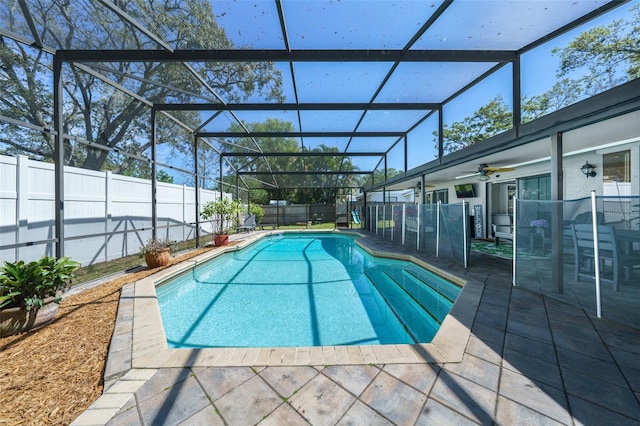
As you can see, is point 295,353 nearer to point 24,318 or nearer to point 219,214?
point 24,318

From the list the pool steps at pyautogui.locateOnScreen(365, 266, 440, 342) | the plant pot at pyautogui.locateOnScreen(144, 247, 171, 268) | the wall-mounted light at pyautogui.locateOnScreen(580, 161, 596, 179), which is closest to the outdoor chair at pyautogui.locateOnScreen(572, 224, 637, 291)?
the pool steps at pyautogui.locateOnScreen(365, 266, 440, 342)

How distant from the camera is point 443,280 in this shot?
461cm

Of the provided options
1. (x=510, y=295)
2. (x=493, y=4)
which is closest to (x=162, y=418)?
(x=510, y=295)

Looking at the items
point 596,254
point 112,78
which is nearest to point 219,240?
point 112,78

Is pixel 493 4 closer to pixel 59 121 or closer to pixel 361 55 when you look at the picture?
pixel 361 55

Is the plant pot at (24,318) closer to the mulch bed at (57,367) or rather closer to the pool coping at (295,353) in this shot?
the mulch bed at (57,367)

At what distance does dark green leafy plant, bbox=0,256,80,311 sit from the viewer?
2.40 m

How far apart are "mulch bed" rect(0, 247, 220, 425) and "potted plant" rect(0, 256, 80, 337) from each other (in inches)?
4.2

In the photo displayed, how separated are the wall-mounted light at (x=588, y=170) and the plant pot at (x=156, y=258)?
979 centimetres

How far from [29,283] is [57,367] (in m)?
1.22

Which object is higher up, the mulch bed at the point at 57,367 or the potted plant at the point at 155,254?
the potted plant at the point at 155,254

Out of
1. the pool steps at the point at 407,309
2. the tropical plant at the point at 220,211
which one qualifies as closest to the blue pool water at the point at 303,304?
the pool steps at the point at 407,309

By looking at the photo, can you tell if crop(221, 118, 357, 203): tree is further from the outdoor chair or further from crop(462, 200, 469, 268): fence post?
the outdoor chair

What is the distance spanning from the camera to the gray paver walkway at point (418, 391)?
1.41 m
